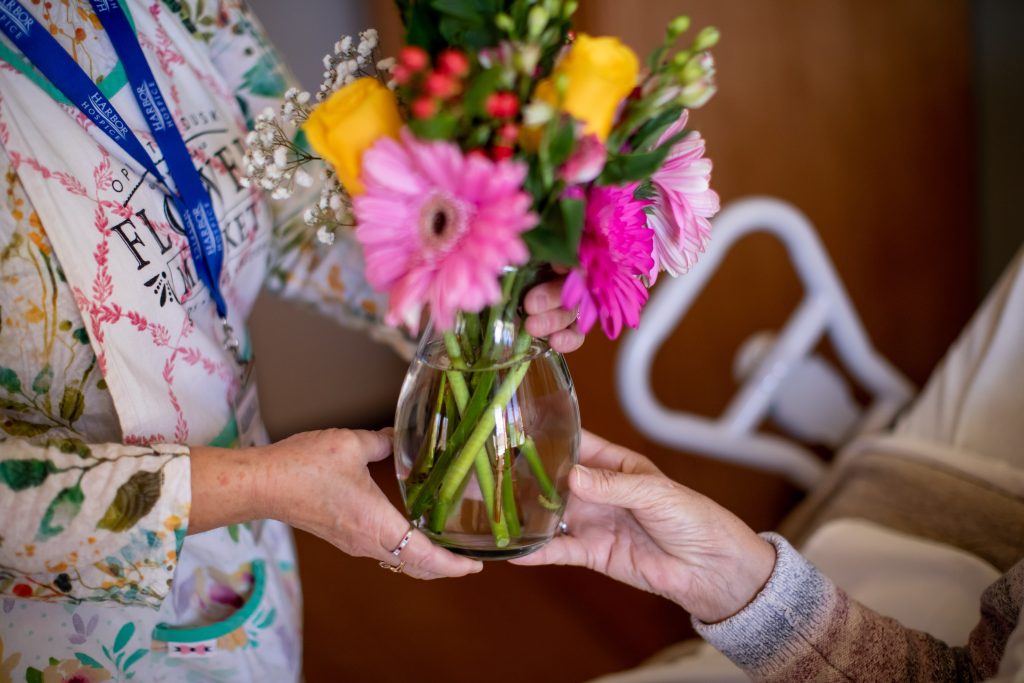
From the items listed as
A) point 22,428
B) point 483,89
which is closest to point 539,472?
point 483,89

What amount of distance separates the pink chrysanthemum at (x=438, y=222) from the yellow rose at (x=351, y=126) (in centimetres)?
2

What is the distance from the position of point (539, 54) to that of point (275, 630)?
0.75 m

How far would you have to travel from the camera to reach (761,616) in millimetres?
892

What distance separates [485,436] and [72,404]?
1.36ft

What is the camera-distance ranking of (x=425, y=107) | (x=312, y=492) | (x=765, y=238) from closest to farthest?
(x=425, y=107)
(x=312, y=492)
(x=765, y=238)

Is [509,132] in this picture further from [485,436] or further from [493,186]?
[485,436]

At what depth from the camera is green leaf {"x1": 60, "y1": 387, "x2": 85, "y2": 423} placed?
0.81 meters

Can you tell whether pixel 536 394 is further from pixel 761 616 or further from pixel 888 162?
pixel 888 162

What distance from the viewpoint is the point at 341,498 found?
2.44 ft

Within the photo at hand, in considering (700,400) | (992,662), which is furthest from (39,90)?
(700,400)

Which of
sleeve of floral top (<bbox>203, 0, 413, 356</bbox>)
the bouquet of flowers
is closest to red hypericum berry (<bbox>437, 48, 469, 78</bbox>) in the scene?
the bouquet of flowers

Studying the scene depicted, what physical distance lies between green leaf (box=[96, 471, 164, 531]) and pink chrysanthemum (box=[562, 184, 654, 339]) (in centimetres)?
39

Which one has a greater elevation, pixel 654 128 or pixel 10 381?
pixel 654 128

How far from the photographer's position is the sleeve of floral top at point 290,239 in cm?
104
